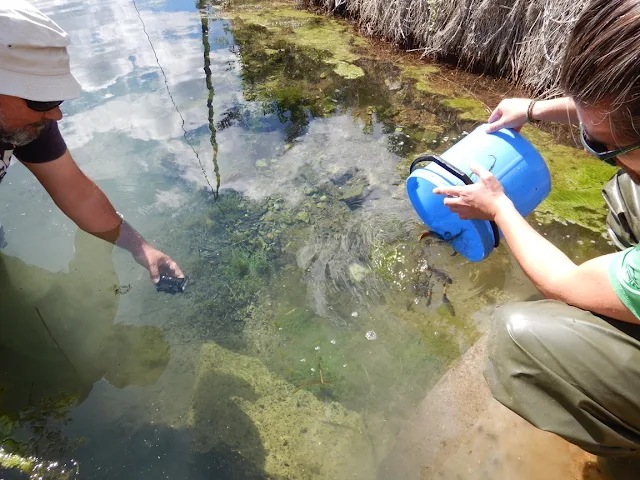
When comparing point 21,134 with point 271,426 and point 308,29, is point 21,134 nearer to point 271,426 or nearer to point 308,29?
point 271,426

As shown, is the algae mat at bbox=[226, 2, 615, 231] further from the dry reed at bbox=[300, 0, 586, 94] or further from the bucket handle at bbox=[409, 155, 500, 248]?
the bucket handle at bbox=[409, 155, 500, 248]

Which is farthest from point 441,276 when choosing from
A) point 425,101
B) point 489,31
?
point 489,31

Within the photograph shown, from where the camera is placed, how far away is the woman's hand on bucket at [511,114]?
1.83 metres

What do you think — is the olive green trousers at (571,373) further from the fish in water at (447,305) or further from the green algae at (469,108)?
the green algae at (469,108)

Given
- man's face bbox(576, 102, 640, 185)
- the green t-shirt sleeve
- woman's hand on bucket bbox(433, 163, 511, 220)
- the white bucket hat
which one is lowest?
woman's hand on bucket bbox(433, 163, 511, 220)

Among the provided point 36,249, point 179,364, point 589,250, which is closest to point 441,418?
point 179,364

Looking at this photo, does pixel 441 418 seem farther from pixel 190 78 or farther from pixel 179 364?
pixel 190 78

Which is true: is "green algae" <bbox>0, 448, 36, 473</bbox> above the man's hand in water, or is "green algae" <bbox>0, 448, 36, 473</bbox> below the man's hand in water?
below

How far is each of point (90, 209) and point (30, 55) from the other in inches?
39.3

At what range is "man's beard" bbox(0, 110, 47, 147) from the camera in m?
1.93

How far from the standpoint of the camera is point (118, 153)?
343 centimetres

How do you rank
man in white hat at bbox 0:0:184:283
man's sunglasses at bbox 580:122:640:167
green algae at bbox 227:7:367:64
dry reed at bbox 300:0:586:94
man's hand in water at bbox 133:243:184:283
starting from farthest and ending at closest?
green algae at bbox 227:7:367:64 < dry reed at bbox 300:0:586:94 < man's hand in water at bbox 133:243:184:283 < man in white hat at bbox 0:0:184:283 < man's sunglasses at bbox 580:122:640:167

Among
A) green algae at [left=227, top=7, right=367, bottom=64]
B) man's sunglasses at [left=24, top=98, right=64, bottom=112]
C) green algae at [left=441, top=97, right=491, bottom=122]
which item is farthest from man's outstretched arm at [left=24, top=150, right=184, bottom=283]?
green algae at [left=227, top=7, right=367, bottom=64]

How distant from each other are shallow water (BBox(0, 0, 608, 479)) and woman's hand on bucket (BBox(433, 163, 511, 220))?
2.84 ft
